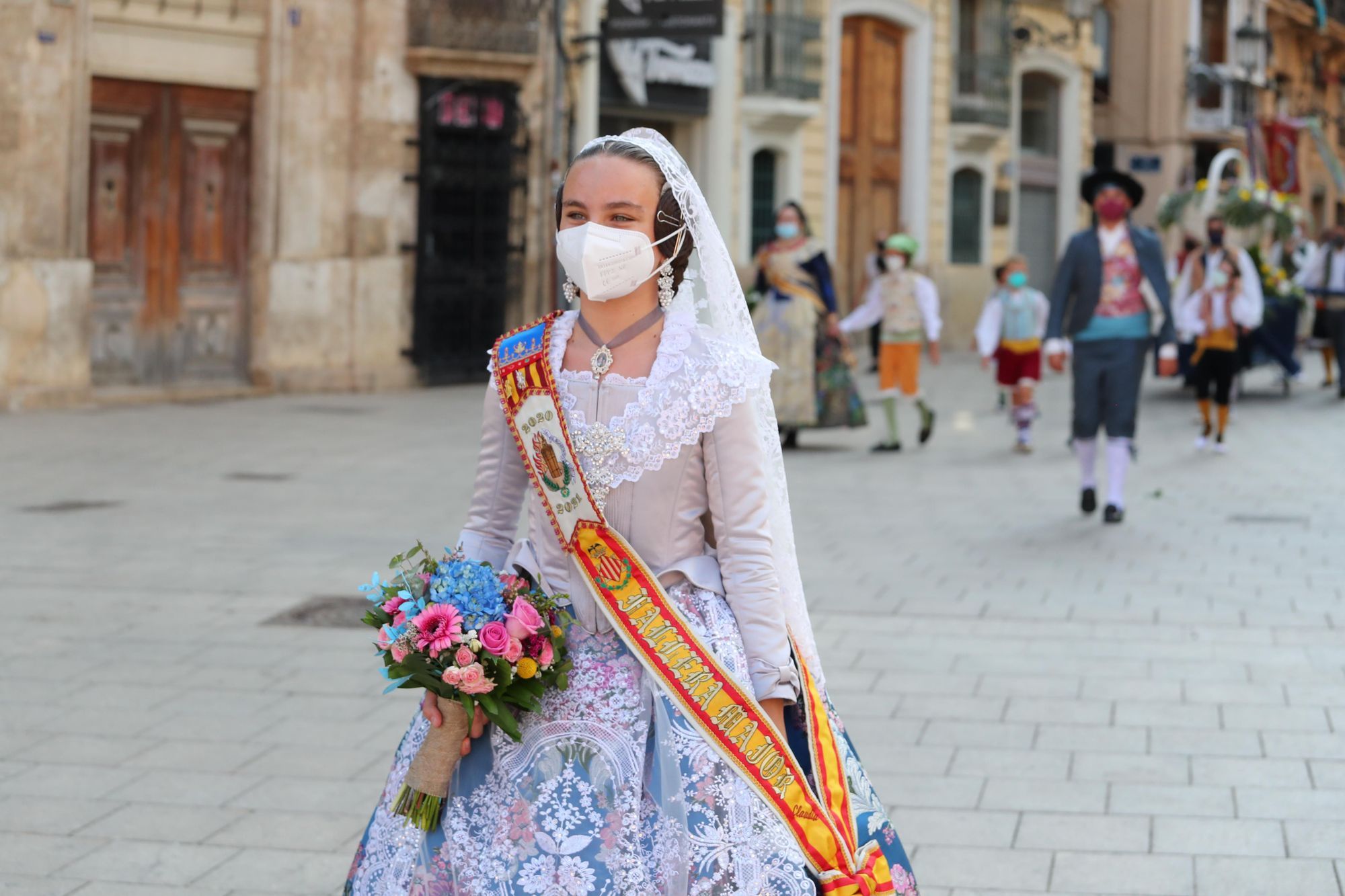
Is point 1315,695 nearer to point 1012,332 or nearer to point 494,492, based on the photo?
point 494,492

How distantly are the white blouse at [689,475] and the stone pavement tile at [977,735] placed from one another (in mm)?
2809

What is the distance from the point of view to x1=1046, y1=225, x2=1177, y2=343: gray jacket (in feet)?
35.2

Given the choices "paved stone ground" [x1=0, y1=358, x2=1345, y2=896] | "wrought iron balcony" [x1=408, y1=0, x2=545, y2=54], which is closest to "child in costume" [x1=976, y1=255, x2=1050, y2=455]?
"paved stone ground" [x1=0, y1=358, x2=1345, y2=896]

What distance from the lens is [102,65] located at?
1684cm

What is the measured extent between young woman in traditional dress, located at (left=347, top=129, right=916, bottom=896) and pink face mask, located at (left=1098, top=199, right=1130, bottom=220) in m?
7.87

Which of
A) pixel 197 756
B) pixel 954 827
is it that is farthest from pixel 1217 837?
pixel 197 756

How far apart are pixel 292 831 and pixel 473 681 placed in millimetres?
2119

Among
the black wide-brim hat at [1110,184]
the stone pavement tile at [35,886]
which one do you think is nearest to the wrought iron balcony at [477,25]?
the black wide-brim hat at [1110,184]

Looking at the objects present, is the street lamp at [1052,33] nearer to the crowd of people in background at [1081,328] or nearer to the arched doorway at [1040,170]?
the arched doorway at [1040,170]

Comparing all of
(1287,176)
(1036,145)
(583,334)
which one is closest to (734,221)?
(1287,176)

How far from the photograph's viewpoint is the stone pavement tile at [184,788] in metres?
5.16

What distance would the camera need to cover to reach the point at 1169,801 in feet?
17.2

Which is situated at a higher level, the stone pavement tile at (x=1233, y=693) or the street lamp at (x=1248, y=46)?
the street lamp at (x=1248, y=46)

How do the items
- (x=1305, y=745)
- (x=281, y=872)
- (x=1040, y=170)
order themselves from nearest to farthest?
(x=281, y=872) < (x=1305, y=745) < (x=1040, y=170)
